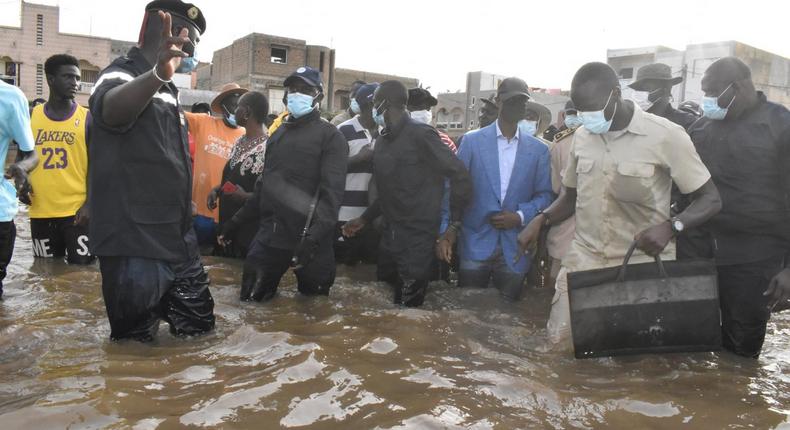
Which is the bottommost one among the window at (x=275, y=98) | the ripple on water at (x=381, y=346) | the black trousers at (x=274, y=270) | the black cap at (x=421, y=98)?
the ripple on water at (x=381, y=346)

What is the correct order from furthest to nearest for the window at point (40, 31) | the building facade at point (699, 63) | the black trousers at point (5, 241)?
the window at point (40, 31) < the building facade at point (699, 63) < the black trousers at point (5, 241)

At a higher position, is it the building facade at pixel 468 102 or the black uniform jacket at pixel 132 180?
the building facade at pixel 468 102

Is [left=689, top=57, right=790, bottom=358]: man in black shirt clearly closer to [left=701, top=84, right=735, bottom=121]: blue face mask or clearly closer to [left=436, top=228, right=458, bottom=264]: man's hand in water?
[left=701, top=84, right=735, bottom=121]: blue face mask

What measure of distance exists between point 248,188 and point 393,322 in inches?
94.1

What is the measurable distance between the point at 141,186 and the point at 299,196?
1618mm

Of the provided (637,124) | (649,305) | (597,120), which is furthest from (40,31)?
(649,305)

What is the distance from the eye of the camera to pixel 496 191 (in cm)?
476

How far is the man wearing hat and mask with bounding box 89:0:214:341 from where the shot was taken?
9.59 feet

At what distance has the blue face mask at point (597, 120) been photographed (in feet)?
11.4

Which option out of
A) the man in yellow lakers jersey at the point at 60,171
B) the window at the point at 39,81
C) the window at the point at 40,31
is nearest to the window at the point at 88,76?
the window at the point at 39,81

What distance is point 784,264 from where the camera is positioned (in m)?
3.73

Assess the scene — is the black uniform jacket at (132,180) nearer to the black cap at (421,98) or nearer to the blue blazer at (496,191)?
the blue blazer at (496,191)

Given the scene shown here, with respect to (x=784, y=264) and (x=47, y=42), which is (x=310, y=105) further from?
(x=47, y=42)

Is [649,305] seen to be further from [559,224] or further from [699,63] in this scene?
[699,63]
